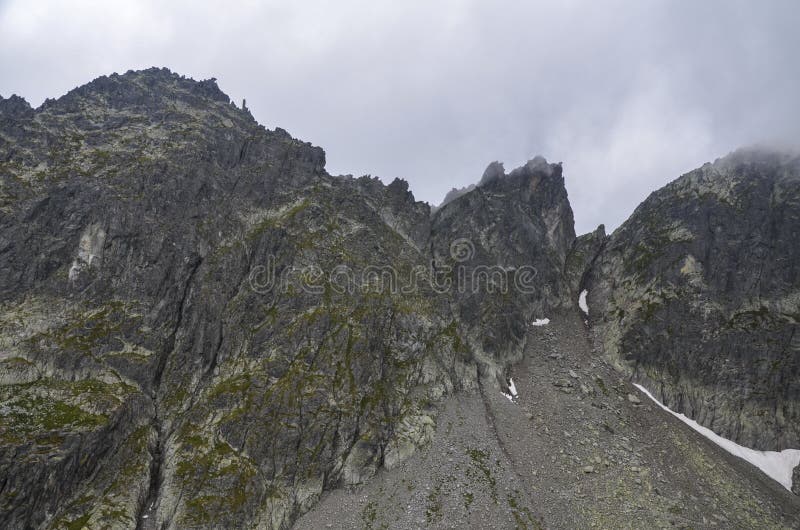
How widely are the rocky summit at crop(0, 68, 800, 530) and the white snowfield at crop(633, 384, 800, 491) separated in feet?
2.95

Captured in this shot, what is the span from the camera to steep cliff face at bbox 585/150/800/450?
202ft

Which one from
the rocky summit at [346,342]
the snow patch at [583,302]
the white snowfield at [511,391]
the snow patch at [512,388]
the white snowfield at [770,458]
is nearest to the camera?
the rocky summit at [346,342]

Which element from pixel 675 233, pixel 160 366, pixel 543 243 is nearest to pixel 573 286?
pixel 543 243

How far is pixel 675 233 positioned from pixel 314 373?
83244 millimetres

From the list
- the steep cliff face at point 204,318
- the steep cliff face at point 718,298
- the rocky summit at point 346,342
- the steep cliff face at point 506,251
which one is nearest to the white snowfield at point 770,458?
the rocky summit at point 346,342

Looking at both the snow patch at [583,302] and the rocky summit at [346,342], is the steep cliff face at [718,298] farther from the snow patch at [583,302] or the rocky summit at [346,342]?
the snow patch at [583,302]

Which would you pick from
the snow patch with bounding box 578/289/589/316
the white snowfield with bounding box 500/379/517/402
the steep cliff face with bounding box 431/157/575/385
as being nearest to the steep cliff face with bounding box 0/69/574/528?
the steep cliff face with bounding box 431/157/575/385

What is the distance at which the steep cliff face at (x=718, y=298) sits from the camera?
6150 centimetres

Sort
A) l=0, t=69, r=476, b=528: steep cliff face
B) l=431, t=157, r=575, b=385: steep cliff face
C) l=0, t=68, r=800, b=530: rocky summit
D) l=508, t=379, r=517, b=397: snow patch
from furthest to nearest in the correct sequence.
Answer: l=431, t=157, r=575, b=385: steep cliff face → l=508, t=379, r=517, b=397: snow patch → l=0, t=68, r=800, b=530: rocky summit → l=0, t=69, r=476, b=528: steep cliff face

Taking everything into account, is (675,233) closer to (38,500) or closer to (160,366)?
(160,366)

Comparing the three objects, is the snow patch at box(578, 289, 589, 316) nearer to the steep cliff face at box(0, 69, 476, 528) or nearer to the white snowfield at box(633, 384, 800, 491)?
the white snowfield at box(633, 384, 800, 491)

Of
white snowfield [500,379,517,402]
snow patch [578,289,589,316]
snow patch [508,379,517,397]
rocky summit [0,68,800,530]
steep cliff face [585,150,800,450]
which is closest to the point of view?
rocky summit [0,68,800,530]

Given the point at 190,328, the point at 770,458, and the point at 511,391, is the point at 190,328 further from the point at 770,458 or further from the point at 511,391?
the point at 770,458

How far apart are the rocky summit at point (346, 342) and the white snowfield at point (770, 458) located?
0.90 metres
